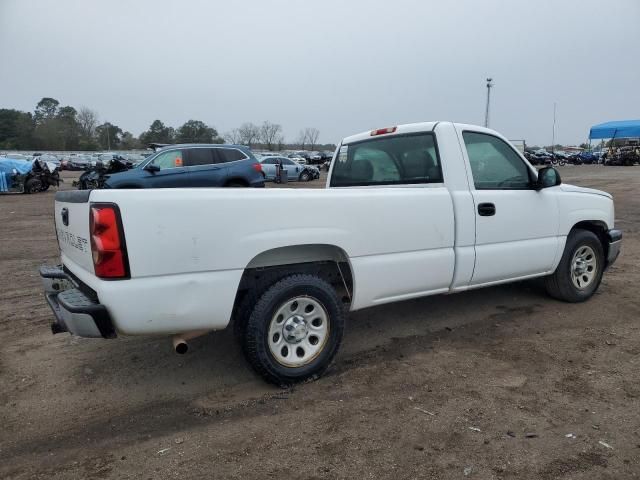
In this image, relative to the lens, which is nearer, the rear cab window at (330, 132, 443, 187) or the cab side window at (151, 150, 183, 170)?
the rear cab window at (330, 132, 443, 187)

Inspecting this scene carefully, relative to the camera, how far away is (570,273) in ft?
16.7

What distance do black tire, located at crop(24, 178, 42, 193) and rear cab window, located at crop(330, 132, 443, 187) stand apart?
A: 63.2 ft

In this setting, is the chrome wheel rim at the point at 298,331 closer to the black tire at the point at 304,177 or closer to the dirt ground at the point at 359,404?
Result: the dirt ground at the point at 359,404

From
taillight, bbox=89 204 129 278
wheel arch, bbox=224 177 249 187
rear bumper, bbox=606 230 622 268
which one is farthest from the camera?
wheel arch, bbox=224 177 249 187

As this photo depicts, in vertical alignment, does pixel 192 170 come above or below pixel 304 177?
above

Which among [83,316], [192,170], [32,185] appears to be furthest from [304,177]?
[83,316]

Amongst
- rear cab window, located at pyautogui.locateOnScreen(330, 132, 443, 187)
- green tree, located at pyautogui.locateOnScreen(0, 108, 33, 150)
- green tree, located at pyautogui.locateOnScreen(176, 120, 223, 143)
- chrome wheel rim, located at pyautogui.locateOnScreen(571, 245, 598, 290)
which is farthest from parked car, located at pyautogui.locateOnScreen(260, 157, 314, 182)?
green tree, located at pyautogui.locateOnScreen(0, 108, 33, 150)

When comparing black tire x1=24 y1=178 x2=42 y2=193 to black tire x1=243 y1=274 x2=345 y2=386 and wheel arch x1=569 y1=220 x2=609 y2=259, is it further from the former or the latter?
wheel arch x1=569 y1=220 x2=609 y2=259

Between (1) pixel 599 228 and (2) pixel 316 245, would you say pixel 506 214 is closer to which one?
(1) pixel 599 228

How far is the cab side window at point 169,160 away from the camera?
13414 mm

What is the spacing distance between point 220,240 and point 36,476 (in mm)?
1540

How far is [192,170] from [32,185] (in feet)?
36.2

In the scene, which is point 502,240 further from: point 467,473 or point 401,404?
point 467,473

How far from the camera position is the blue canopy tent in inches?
2402
